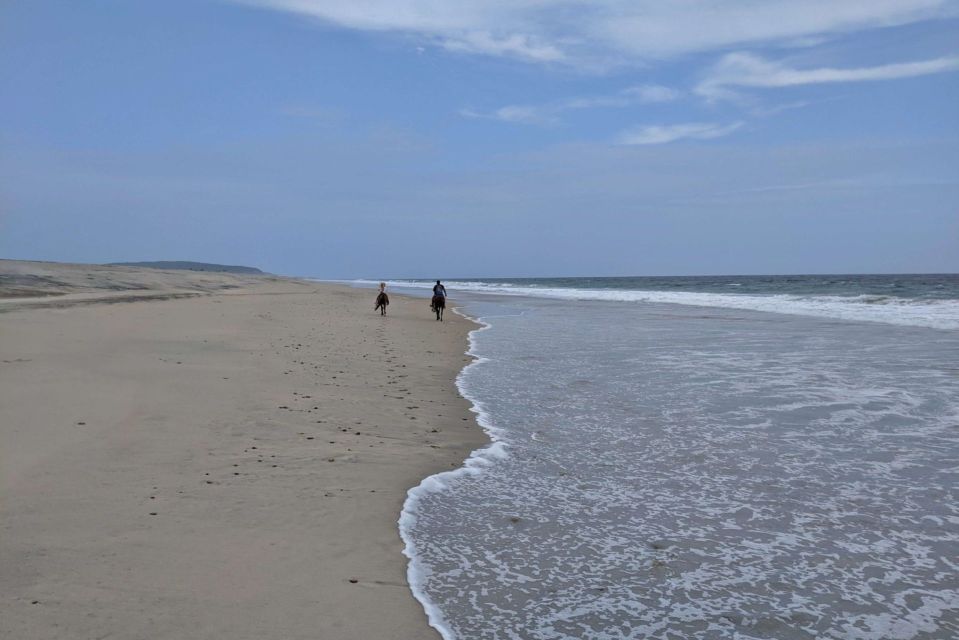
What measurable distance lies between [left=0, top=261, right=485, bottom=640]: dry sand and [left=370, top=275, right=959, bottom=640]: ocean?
0.42 m

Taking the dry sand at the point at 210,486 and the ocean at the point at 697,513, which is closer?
the dry sand at the point at 210,486

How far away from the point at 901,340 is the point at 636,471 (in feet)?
50.8

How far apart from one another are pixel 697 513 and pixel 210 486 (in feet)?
11.8

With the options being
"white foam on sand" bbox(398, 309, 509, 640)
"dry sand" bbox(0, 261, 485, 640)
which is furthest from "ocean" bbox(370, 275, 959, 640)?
"dry sand" bbox(0, 261, 485, 640)

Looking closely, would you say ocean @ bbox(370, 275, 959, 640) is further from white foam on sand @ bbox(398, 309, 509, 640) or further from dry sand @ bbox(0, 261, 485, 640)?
dry sand @ bbox(0, 261, 485, 640)

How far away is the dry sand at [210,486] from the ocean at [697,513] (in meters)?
0.42

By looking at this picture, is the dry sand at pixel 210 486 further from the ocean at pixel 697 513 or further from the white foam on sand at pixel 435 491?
the ocean at pixel 697 513

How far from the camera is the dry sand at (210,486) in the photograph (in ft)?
11.2

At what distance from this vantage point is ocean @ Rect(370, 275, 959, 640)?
143 inches

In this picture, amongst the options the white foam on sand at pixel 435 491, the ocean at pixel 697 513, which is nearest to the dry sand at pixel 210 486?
the white foam on sand at pixel 435 491

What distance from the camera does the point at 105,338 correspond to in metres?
13.4

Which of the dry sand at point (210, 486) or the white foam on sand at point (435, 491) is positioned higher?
the dry sand at point (210, 486)

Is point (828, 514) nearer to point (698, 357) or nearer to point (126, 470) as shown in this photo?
point (126, 470)

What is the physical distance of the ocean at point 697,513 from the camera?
11.9 feet
